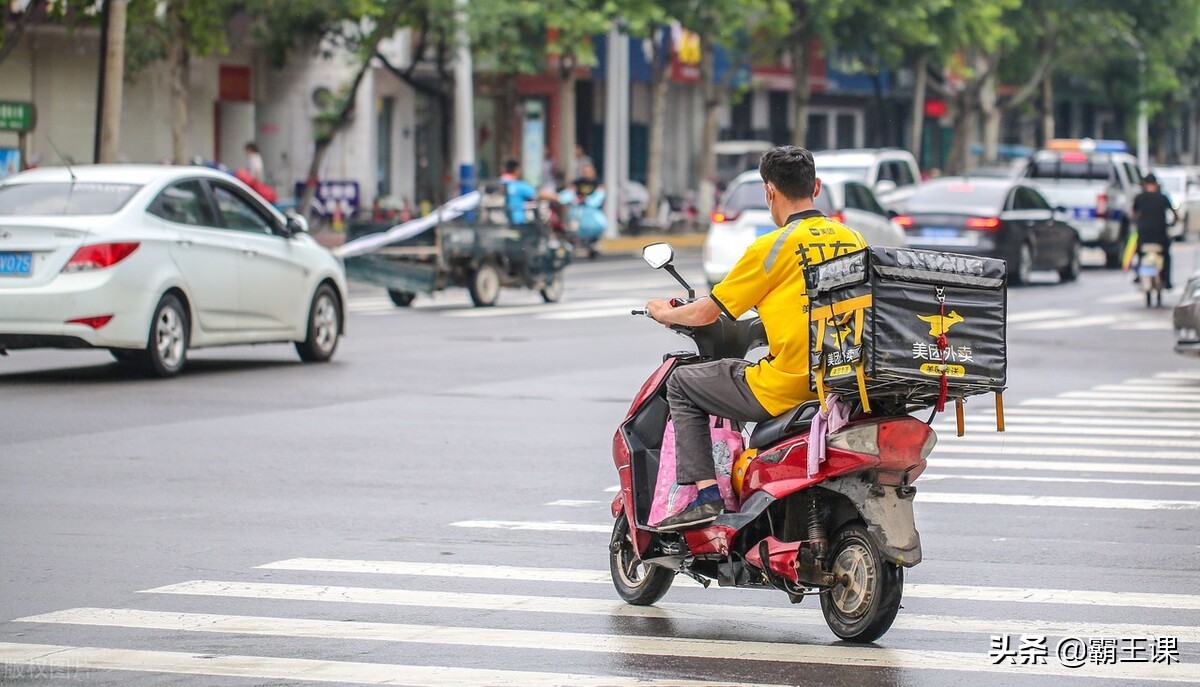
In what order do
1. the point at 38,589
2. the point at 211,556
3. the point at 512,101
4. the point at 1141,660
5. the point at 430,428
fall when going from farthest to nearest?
1. the point at 512,101
2. the point at 430,428
3. the point at 211,556
4. the point at 38,589
5. the point at 1141,660

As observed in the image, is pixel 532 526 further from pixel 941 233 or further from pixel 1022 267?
pixel 1022 267

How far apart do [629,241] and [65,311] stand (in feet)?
93.3

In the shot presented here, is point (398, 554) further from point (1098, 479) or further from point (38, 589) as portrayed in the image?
point (1098, 479)

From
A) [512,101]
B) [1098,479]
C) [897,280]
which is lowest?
[1098,479]

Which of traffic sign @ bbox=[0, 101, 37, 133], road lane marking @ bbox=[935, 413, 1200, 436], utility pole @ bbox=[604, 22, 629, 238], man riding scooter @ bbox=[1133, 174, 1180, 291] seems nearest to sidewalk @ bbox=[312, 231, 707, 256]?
utility pole @ bbox=[604, 22, 629, 238]

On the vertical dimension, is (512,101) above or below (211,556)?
above

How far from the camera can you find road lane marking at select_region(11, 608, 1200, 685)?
246 inches

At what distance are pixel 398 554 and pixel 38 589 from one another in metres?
1.55

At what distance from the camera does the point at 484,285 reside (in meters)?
24.3

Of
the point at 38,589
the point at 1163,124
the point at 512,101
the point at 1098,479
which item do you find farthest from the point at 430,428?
the point at 1163,124

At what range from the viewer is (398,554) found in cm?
834

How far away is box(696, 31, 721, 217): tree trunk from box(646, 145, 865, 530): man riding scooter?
121 feet

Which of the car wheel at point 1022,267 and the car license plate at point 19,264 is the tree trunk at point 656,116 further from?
the car license plate at point 19,264

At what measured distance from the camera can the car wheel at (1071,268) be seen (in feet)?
102
